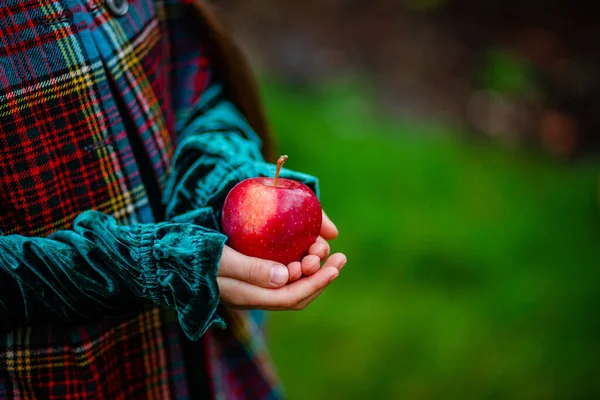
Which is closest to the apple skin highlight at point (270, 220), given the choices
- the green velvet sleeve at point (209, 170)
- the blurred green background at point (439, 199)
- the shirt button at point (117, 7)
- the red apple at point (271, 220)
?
the red apple at point (271, 220)

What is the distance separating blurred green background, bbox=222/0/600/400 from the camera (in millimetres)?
2475

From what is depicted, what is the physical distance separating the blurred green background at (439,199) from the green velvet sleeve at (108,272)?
1.55 metres

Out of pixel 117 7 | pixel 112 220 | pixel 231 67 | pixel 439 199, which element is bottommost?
pixel 439 199

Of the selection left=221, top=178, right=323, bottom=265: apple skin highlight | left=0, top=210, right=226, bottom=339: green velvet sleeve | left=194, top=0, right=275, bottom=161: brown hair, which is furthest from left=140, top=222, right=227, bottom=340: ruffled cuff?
left=194, top=0, right=275, bottom=161: brown hair

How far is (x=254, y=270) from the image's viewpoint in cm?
97

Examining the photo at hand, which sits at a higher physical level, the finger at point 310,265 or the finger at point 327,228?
the finger at point 310,265

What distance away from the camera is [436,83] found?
14.0 feet

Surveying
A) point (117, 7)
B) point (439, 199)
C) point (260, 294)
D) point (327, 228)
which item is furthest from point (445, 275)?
point (117, 7)

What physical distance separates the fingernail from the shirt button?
0.62 meters

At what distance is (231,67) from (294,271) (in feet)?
2.17

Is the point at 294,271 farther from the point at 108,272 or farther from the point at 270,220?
the point at 108,272

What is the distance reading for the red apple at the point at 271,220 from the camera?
1.07 metres

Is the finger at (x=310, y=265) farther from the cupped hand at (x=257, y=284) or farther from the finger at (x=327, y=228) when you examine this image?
the finger at (x=327, y=228)

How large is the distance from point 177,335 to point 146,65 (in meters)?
0.58
